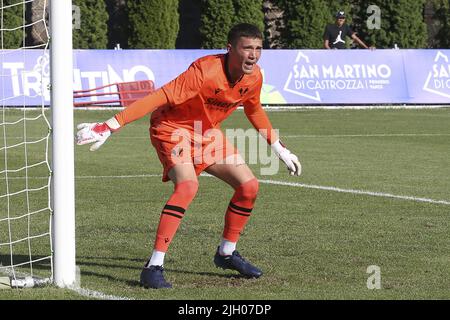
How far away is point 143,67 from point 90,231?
60.8 ft

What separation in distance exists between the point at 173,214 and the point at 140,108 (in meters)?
0.82

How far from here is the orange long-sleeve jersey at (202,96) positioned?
8031mm

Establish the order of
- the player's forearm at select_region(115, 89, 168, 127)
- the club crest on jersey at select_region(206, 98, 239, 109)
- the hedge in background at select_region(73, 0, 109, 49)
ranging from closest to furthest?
1. the player's forearm at select_region(115, 89, 168, 127)
2. the club crest on jersey at select_region(206, 98, 239, 109)
3. the hedge in background at select_region(73, 0, 109, 49)

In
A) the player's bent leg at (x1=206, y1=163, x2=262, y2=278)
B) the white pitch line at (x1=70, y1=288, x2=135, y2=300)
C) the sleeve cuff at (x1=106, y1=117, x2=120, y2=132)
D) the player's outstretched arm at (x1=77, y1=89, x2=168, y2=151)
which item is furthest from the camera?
the player's bent leg at (x1=206, y1=163, x2=262, y2=278)

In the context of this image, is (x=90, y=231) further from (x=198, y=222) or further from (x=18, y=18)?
(x=18, y=18)

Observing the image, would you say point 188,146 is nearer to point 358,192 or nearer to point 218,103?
point 218,103

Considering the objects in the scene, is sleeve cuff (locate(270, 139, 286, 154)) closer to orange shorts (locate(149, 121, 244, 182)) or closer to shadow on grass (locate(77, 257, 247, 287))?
orange shorts (locate(149, 121, 244, 182))

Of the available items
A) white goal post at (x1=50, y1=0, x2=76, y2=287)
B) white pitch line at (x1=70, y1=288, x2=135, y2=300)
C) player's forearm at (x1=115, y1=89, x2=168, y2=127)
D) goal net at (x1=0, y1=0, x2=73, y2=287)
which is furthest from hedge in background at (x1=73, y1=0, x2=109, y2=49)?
white pitch line at (x1=70, y1=288, x2=135, y2=300)

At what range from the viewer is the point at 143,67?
1141 inches

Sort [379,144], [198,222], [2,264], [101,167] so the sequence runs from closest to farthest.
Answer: [2,264]
[198,222]
[101,167]
[379,144]

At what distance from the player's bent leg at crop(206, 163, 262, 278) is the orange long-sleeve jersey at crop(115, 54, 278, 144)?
1.17 ft

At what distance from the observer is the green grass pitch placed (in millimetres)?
8031
